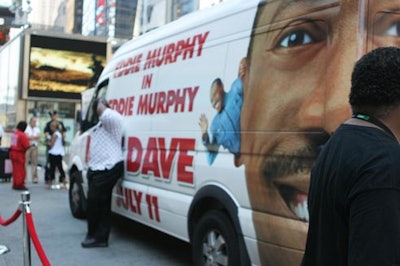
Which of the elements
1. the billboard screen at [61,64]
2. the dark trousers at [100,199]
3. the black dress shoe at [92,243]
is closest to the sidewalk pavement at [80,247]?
the black dress shoe at [92,243]

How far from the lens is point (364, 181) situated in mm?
1454

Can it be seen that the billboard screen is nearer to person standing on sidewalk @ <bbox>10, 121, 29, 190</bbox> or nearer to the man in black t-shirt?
person standing on sidewalk @ <bbox>10, 121, 29, 190</bbox>

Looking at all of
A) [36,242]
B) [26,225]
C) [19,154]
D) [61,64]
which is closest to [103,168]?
[26,225]

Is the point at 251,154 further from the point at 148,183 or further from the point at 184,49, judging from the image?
the point at 148,183

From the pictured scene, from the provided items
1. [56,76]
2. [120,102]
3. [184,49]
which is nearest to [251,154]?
[184,49]

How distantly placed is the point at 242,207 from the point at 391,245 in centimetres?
285

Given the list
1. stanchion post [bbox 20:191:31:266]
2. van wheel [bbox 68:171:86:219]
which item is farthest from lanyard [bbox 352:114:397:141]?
van wheel [bbox 68:171:86:219]

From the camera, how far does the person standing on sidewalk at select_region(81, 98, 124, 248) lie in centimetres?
643

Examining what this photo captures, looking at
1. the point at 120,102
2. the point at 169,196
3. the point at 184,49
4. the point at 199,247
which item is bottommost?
the point at 199,247

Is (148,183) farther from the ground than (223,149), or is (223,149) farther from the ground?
(223,149)

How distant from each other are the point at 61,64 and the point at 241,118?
65.7 feet

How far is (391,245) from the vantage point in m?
1.42

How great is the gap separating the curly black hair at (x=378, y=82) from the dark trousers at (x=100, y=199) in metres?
5.15

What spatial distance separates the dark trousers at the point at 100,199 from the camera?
6.51 meters
